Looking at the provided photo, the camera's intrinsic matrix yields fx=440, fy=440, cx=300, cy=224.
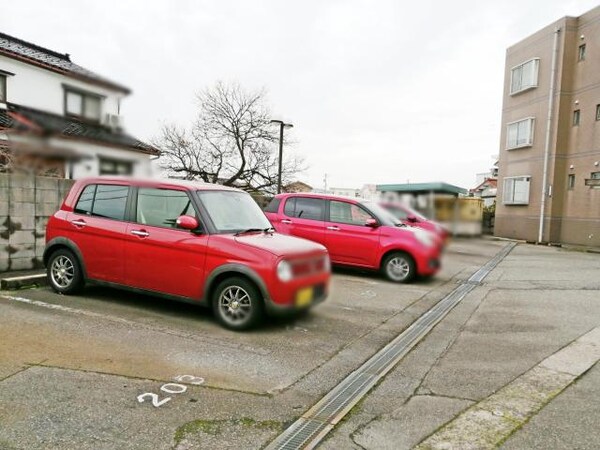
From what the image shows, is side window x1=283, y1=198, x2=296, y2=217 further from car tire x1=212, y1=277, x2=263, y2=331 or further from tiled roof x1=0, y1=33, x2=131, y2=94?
tiled roof x1=0, y1=33, x2=131, y2=94

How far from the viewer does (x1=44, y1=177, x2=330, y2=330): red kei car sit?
3.84m

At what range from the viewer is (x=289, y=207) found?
26.6 ft

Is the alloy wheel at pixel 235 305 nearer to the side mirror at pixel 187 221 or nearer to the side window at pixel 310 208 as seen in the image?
the side mirror at pixel 187 221

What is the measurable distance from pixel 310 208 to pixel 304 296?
4187mm

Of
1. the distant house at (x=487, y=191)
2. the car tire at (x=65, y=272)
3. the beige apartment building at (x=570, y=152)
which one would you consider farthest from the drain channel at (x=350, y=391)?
the beige apartment building at (x=570, y=152)

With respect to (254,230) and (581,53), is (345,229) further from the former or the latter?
(581,53)

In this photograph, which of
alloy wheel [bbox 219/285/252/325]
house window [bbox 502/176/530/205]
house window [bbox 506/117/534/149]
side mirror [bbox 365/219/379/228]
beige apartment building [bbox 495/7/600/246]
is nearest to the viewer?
house window [bbox 502/176/530/205]

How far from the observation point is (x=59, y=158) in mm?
513

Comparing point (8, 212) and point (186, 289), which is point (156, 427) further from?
point (8, 212)

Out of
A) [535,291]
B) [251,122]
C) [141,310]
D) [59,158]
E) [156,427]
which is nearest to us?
[59,158]

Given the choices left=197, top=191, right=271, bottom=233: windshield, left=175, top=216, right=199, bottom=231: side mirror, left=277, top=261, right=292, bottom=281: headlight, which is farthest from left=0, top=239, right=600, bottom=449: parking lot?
left=175, top=216, right=199, bottom=231: side mirror

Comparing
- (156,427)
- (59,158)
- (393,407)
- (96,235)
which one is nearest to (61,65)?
(59,158)

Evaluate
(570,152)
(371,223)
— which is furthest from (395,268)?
(570,152)

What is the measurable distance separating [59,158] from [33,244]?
6864mm
